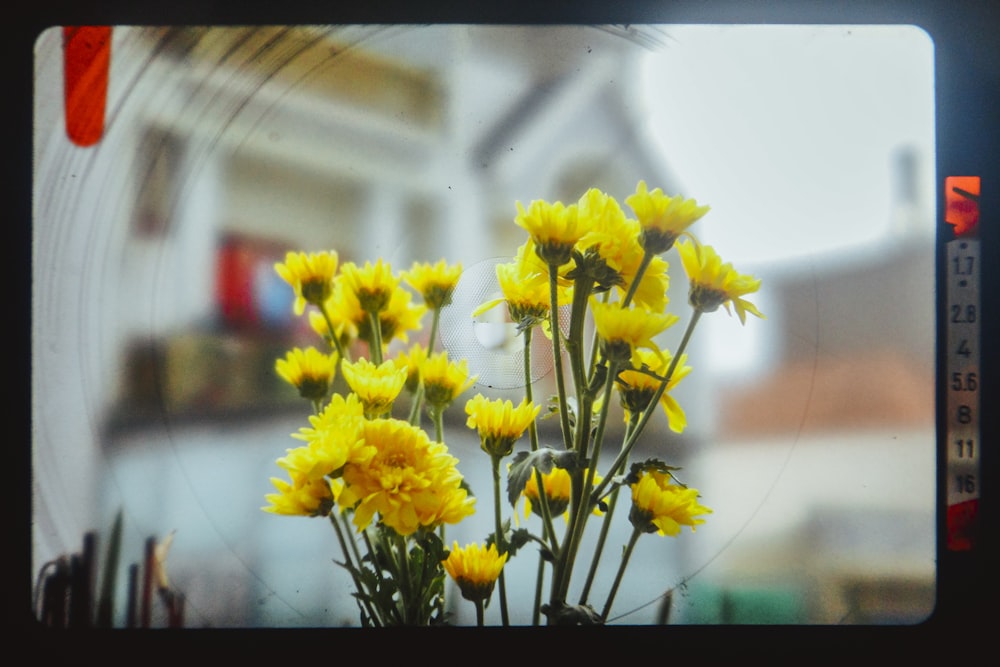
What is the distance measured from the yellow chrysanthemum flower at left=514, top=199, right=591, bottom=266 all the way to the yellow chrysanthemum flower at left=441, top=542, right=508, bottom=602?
0.23 metres

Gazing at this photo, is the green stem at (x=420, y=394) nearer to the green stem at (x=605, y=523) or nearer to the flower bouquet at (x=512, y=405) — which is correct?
the flower bouquet at (x=512, y=405)

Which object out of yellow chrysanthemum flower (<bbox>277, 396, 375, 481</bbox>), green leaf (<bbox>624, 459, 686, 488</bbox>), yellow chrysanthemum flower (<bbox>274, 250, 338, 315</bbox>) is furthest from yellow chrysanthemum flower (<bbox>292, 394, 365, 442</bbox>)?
green leaf (<bbox>624, 459, 686, 488</bbox>)

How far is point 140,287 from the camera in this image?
0.68 metres

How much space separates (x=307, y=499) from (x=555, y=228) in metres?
0.26

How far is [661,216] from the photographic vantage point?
49 cm

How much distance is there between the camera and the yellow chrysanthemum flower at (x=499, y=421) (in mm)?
533

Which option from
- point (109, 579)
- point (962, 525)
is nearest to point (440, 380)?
point (109, 579)

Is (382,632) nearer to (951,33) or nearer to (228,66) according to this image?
(228,66)

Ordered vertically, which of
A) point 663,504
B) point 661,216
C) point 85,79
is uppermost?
point 85,79

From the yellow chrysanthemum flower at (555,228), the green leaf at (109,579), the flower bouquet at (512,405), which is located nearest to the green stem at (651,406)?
the flower bouquet at (512,405)

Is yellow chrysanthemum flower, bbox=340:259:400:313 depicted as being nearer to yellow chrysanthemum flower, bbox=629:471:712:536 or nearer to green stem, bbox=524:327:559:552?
green stem, bbox=524:327:559:552

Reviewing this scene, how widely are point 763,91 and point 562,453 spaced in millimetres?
420

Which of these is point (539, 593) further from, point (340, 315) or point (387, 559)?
point (340, 315)

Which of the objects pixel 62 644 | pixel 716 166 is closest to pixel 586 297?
pixel 716 166
